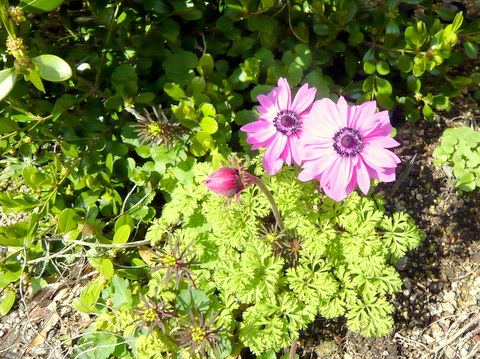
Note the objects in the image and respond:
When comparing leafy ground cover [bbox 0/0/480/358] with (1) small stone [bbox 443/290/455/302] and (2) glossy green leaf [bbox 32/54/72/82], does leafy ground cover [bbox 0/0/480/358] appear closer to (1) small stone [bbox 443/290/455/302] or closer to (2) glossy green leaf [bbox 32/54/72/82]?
(1) small stone [bbox 443/290/455/302]

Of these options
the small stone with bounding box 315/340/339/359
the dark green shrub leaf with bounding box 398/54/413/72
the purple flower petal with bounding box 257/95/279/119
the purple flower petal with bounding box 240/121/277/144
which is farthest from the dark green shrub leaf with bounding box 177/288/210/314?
the dark green shrub leaf with bounding box 398/54/413/72

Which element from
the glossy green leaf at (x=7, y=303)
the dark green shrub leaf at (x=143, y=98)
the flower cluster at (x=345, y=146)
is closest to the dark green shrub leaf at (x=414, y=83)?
the flower cluster at (x=345, y=146)

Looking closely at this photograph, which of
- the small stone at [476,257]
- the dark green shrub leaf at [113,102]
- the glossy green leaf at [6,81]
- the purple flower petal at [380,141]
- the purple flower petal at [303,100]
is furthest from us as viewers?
the small stone at [476,257]

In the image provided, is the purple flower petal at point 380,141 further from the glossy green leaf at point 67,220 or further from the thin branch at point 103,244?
the glossy green leaf at point 67,220

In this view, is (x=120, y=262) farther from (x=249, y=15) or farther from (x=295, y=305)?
(x=249, y=15)

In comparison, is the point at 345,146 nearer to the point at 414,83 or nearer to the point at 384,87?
the point at 384,87

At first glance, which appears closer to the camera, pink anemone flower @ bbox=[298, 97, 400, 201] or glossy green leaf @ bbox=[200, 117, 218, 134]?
pink anemone flower @ bbox=[298, 97, 400, 201]
